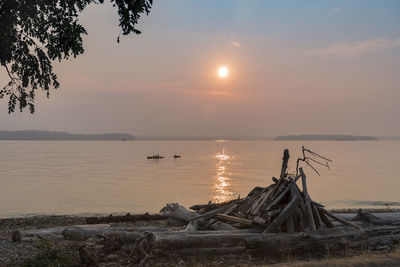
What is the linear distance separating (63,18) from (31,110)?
5.86 m

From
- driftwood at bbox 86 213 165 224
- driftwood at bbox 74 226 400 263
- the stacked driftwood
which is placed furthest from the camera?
driftwood at bbox 86 213 165 224

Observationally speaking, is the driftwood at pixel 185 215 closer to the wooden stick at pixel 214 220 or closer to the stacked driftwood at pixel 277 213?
the stacked driftwood at pixel 277 213


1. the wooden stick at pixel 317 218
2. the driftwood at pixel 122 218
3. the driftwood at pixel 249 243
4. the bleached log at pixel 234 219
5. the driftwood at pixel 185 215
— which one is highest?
the wooden stick at pixel 317 218

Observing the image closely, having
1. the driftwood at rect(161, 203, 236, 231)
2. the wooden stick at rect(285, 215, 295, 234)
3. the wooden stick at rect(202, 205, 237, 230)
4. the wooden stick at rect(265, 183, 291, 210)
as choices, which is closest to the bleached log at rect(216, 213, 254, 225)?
the driftwood at rect(161, 203, 236, 231)

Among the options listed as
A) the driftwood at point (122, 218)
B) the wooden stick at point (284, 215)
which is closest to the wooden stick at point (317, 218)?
Answer: the wooden stick at point (284, 215)

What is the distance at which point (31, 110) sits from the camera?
18.2 meters

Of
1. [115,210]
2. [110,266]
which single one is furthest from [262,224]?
[115,210]

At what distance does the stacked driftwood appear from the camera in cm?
1352

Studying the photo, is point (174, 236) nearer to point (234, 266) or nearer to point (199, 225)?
point (234, 266)

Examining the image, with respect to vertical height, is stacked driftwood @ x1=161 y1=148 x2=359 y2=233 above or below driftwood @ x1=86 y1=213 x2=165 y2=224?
above

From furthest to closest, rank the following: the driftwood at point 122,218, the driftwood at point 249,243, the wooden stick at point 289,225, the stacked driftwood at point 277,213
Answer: the driftwood at point 122,218, the stacked driftwood at point 277,213, the wooden stick at point 289,225, the driftwood at point 249,243

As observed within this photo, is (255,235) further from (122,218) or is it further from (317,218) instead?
(122,218)

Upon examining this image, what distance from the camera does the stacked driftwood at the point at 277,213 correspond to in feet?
44.3

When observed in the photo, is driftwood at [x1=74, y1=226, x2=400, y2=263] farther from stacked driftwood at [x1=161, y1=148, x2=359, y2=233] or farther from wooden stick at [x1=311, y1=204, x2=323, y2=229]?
wooden stick at [x1=311, y1=204, x2=323, y2=229]
